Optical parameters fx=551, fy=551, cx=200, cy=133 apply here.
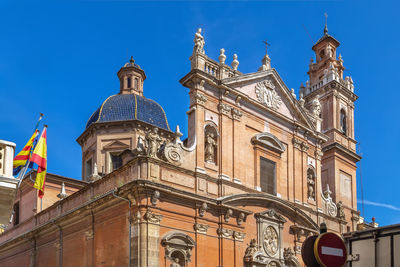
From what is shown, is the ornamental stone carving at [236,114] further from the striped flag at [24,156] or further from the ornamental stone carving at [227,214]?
the striped flag at [24,156]

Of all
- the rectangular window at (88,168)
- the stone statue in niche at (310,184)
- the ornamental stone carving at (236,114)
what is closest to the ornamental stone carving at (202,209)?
the ornamental stone carving at (236,114)

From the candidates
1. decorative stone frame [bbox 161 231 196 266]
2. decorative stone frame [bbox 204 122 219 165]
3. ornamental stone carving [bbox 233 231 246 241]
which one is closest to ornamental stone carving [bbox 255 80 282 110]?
decorative stone frame [bbox 204 122 219 165]

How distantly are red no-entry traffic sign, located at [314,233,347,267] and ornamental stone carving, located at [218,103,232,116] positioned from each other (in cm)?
1984

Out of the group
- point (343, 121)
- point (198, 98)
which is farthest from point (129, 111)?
point (343, 121)

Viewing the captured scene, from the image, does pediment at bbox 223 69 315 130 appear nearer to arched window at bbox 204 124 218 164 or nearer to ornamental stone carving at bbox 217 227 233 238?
arched window at bbox 204 124 218 164

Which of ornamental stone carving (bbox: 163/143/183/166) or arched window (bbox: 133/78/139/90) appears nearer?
ornamental stone carving (bbox: 163/143/183/166)

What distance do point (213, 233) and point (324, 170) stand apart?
14.4 meters

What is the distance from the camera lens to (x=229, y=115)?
26.0 metres

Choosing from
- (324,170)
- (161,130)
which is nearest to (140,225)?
(161,130)

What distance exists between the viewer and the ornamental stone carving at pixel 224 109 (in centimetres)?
2547

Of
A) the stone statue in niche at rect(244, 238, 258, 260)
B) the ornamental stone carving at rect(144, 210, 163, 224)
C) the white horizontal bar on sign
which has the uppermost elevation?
the ornamental stone carving at rect(144, 210, 163, 224)

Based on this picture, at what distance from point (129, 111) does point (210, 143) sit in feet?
40.9

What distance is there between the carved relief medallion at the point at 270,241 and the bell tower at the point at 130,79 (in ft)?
54.8

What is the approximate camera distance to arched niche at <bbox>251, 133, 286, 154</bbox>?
26.8 m
